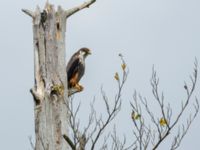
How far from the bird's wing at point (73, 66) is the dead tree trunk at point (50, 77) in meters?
2.18

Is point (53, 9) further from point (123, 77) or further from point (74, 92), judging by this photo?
point (123, 77)

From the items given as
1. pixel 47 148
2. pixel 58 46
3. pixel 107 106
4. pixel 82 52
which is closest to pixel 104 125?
pixel 107 106

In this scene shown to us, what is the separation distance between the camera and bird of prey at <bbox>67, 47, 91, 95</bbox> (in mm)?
13448

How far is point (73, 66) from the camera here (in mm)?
14758

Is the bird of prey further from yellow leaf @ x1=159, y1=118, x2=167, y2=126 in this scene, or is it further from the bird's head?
yellow leaf @ x1=159, y1=118, x2=167, y2=126

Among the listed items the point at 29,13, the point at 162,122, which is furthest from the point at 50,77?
the point at 162,122

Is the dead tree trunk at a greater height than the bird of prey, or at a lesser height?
lesser

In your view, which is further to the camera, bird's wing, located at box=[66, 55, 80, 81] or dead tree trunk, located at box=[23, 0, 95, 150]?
bird's wing, located at box=[66, 55, 80, 81]

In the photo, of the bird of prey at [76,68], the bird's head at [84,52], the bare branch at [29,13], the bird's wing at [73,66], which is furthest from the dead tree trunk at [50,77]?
the bird's head at [84,52]

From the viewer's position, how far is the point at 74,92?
1255 centimetres

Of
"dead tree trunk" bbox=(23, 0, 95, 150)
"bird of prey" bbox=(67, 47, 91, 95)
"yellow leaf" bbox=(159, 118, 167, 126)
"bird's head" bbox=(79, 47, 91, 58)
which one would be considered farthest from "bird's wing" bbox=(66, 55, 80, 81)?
"yellow leaf" bbox=(159, 118, 167, 126)

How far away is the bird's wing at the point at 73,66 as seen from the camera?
14297 mm

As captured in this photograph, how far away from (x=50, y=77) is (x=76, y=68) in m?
3.02

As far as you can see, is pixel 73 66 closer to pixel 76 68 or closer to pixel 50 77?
pixel 76 68
